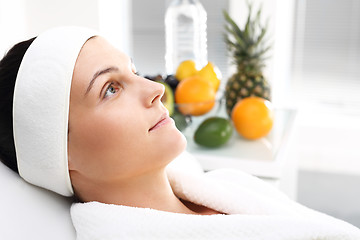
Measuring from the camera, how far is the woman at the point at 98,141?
918mm

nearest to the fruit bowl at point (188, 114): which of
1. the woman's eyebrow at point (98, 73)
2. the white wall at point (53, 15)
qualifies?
the white wall at point (53, 15)

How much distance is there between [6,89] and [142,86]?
0.26 meters

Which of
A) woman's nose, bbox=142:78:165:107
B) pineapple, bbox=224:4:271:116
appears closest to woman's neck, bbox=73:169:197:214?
woman's nose, bbox=142:78:165:107

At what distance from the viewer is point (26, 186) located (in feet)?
3.23

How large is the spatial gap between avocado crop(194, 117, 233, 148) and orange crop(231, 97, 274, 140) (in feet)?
0.18

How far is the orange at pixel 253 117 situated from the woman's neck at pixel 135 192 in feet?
2.35

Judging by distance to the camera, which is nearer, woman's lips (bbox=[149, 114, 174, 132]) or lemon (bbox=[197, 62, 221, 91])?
woman's lips (bbox=[149, 114, 174, 132])

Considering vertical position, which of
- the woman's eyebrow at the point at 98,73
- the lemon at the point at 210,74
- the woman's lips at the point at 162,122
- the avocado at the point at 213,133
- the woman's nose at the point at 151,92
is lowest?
the avocado at the point at 213,133

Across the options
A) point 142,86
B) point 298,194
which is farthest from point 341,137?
point 142,86

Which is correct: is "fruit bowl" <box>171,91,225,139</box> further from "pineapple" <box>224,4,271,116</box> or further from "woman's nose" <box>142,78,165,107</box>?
"woman's nose" <box>142,78,165,107</box>

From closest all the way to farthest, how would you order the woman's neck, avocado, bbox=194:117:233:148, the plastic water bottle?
the woman's neck, avocado, bbox=194:117:233:148, the plastic water bottle

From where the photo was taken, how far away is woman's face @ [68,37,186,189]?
0.96 meters

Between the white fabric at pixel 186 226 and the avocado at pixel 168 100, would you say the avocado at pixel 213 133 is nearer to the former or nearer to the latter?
the avocado at pixel 168 100

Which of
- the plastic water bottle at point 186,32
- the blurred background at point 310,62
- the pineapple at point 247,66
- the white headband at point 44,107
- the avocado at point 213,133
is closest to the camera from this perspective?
the white headband at point 44,107
